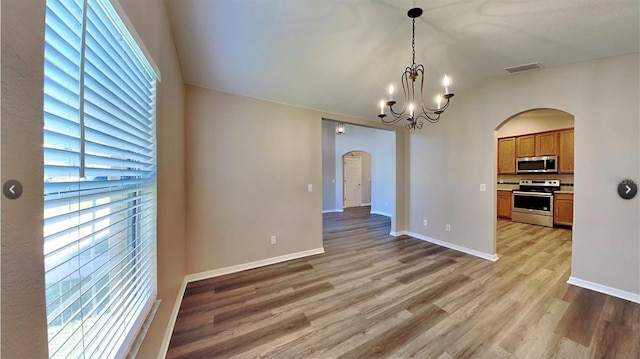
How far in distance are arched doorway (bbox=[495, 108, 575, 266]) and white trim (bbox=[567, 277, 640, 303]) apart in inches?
60.0

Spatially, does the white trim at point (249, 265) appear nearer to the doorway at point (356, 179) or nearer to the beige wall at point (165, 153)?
the beige wall at point (165, 153)

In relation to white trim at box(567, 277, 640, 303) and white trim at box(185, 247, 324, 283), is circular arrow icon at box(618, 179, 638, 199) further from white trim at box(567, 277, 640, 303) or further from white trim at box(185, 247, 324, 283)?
white trim at box(185, 247, 324, 283)

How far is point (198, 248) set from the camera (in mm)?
2764

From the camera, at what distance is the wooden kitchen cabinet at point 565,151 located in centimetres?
492

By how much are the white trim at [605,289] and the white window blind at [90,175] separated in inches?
169

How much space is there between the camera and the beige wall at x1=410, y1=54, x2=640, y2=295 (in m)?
2.32

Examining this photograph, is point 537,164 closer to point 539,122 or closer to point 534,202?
point 534,202

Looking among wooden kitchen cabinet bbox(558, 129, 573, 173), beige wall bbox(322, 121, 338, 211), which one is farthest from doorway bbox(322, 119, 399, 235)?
wooden kitchen cabinet bbox(558, 129, 573, 173)

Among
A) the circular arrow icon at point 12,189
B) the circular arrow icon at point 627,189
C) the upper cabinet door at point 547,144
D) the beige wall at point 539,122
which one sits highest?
the beige wall at point 539,122

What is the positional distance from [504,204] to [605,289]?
402 cm

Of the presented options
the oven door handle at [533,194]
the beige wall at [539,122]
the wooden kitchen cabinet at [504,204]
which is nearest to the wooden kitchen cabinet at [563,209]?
the oven door handle at [533,194]

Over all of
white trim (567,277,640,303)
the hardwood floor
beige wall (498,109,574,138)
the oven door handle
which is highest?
beige wall (498,109,574,138)

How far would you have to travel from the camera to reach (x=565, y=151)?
4992 millimetres

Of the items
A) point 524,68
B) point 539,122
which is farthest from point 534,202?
point 524,68
